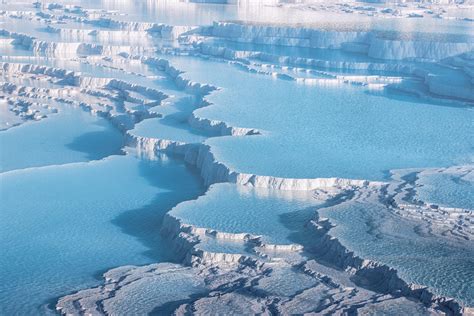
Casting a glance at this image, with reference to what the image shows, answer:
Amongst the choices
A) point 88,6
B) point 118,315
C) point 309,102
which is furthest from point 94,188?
point 88,6

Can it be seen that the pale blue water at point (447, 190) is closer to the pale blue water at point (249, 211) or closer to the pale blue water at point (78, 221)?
the pale blue water at point (249, 211)

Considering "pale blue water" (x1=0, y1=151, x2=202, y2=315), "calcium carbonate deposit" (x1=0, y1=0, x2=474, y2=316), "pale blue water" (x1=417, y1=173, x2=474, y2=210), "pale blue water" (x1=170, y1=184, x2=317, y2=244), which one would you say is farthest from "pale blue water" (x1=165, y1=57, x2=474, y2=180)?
"pale blue water" (x1=0, y1=151, x2=202, y2=315)

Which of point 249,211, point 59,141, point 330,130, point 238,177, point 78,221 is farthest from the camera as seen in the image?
point 59,141

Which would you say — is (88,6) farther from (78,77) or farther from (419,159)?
(419,159)

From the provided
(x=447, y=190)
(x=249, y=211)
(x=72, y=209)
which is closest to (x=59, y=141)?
(x=72, y=209)

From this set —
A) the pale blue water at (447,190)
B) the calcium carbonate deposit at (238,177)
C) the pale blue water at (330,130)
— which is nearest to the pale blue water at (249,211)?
the calcium carbonate deposit at (238,177)

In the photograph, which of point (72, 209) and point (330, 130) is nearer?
point (72, 209)

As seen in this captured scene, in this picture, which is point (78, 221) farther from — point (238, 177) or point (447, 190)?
point (447, 190)
